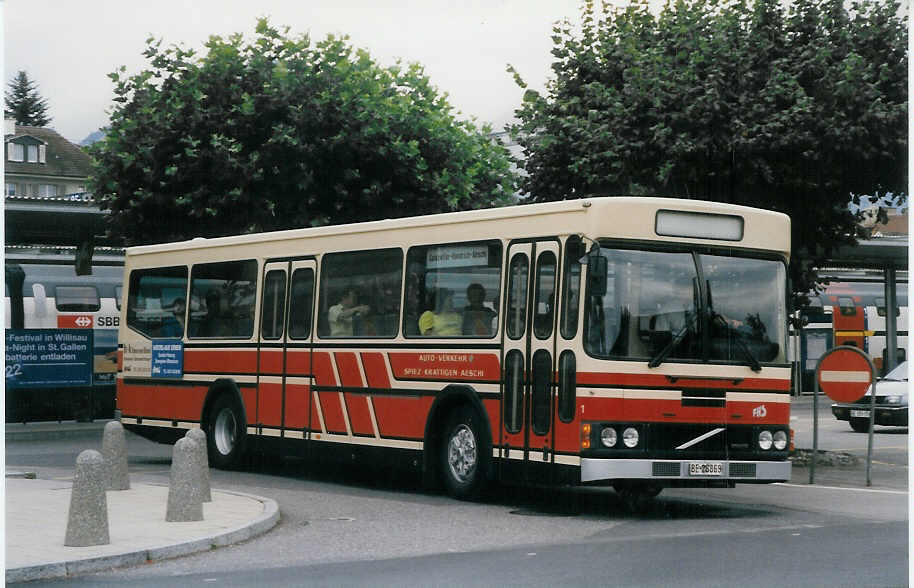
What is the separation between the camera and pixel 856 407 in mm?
30203

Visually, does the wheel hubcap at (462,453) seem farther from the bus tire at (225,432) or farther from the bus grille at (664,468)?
the bus tire at (225,432)

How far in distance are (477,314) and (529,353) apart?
0.95 m

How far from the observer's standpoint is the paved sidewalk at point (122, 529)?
9867mm

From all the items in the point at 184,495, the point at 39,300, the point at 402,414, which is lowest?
the point at 184,495

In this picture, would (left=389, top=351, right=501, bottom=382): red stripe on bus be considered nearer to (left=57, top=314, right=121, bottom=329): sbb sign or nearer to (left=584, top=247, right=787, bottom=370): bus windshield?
(left=584, top=247, right=787, bottom=370): bus windshield

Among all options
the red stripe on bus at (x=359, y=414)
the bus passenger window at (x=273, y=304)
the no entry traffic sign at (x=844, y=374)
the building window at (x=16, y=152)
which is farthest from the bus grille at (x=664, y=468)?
the building window at (x=16, y=152)

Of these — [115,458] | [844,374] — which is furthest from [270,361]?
[844,374]

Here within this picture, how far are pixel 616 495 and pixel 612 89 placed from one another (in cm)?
633

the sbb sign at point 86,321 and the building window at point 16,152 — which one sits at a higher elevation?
the building window at point 16,152

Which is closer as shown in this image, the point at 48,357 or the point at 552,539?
the point at 552,539

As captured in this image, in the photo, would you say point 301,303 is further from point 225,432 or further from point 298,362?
point 225,432

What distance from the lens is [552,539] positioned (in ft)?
37.8

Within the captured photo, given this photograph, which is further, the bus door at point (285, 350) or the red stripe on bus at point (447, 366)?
the bus door at point (285, 350)

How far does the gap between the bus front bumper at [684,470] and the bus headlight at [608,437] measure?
5.8 inches
